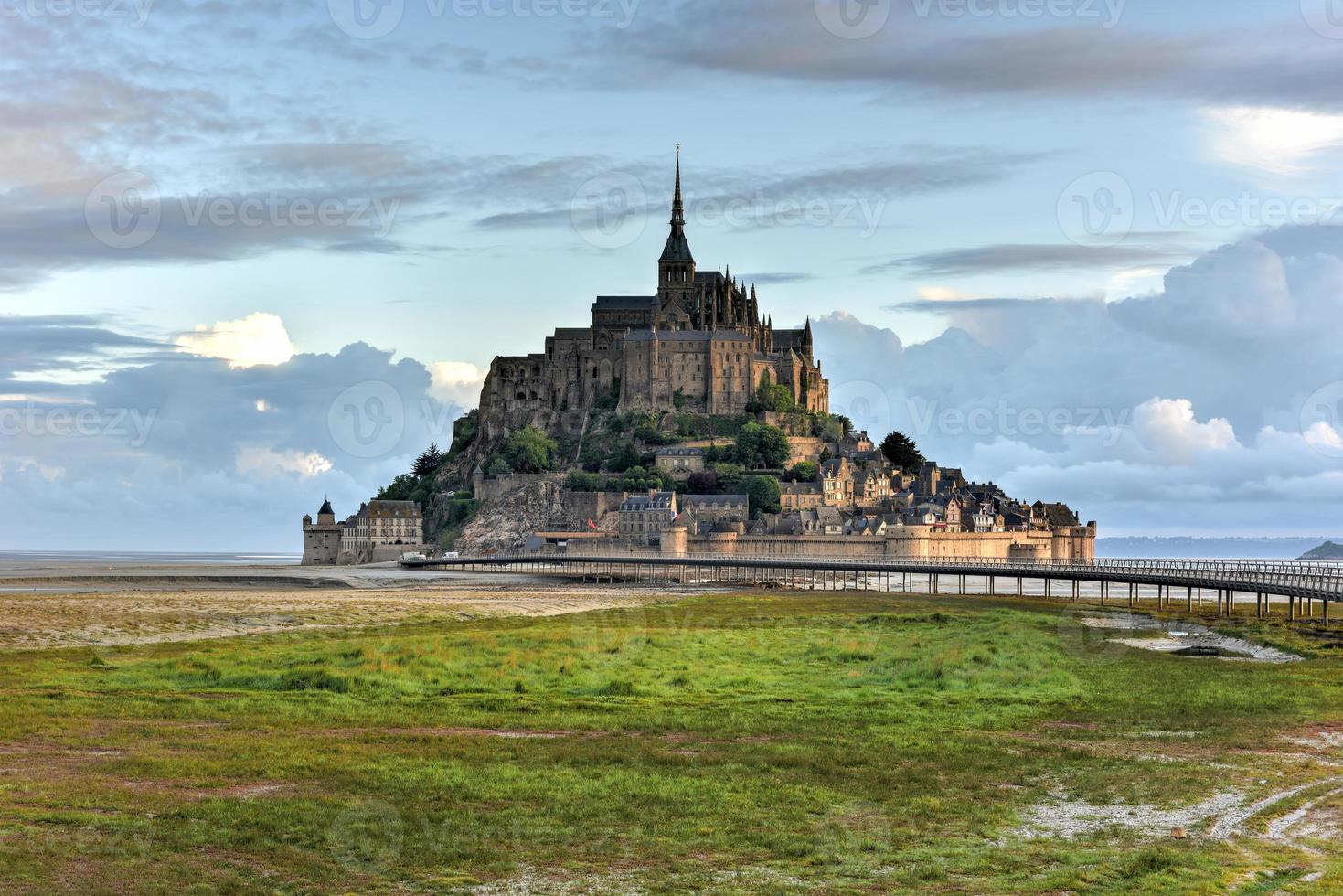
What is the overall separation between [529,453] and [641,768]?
154838mm

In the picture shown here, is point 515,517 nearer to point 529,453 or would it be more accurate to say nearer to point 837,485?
point 529,453

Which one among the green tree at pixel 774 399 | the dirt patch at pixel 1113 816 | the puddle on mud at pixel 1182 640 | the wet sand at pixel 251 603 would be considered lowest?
the wet sand at pixel 251 603

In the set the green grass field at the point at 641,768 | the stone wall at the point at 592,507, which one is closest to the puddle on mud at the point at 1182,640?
the green grass field at the point at 641,768

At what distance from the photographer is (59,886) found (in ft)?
58.9

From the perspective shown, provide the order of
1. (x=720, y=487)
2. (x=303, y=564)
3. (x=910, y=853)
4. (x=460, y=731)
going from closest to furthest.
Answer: (x=910, y=853) → (x=460, y=731) → (x=720, y=487) → (x=303, y=564)

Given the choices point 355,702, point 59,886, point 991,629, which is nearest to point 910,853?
point 59,886

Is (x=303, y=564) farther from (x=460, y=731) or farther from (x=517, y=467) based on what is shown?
(x=460, y=731)

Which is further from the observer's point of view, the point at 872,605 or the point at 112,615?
the point at 872,605

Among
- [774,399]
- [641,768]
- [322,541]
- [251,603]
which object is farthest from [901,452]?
[641,768]

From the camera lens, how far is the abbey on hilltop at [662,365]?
7313 inches

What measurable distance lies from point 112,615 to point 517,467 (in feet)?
383

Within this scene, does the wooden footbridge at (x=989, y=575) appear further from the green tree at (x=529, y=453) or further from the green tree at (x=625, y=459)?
the green tree at (x=625, y=459)

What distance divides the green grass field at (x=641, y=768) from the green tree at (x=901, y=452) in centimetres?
14864

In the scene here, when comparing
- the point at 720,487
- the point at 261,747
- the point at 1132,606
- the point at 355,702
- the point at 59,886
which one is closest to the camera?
the point at 59,886
